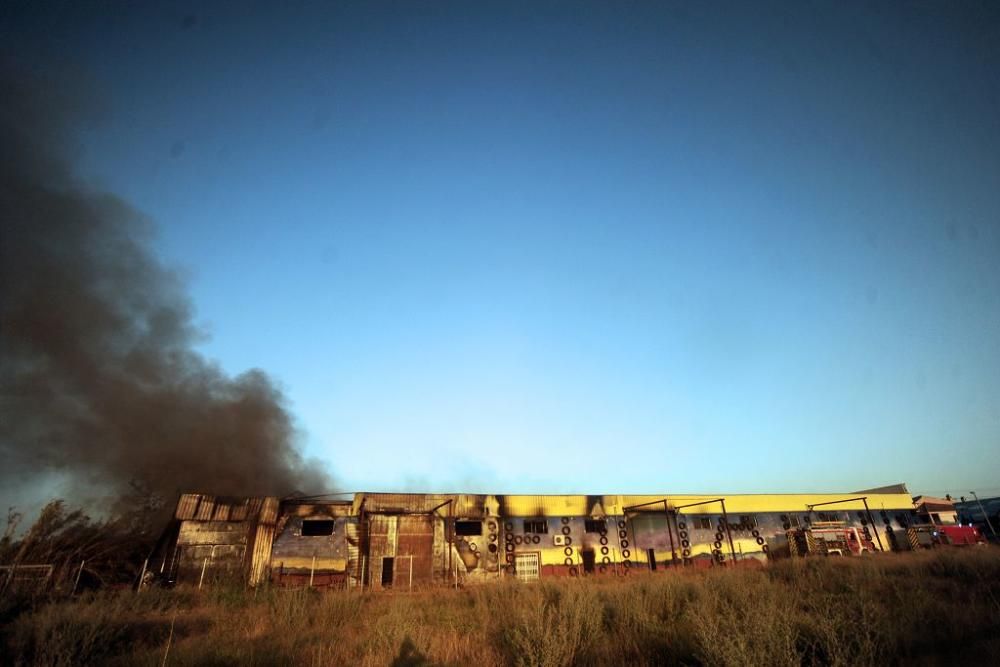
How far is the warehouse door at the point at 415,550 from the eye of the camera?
23250 millimetres

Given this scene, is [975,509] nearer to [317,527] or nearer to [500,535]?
[500,535]

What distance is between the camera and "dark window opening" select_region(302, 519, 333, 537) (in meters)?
23.3

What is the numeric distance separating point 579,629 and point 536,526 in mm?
20100

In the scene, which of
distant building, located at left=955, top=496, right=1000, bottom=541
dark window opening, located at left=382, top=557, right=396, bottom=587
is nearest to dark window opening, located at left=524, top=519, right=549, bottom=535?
dark window opening, located at left=382, top=557, right=396, bottom=587

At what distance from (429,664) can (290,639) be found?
3.72 meters

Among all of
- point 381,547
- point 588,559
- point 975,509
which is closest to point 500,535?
point 588,559

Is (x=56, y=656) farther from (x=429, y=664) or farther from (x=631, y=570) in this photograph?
(x=631, y=570)

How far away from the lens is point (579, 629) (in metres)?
7.89

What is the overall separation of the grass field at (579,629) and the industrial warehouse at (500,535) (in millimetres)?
10035

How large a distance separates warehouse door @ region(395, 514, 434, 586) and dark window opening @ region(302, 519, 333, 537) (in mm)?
3702

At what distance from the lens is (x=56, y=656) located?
25.2 ft

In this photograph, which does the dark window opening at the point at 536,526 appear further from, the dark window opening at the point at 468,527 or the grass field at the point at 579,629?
the grass field at the point at 579,629

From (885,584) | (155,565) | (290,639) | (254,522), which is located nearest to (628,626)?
(290,639)

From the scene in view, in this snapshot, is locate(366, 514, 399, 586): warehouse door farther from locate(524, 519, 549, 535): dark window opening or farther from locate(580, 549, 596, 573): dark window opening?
locate(580, 549, 596, 573): dark window opening
